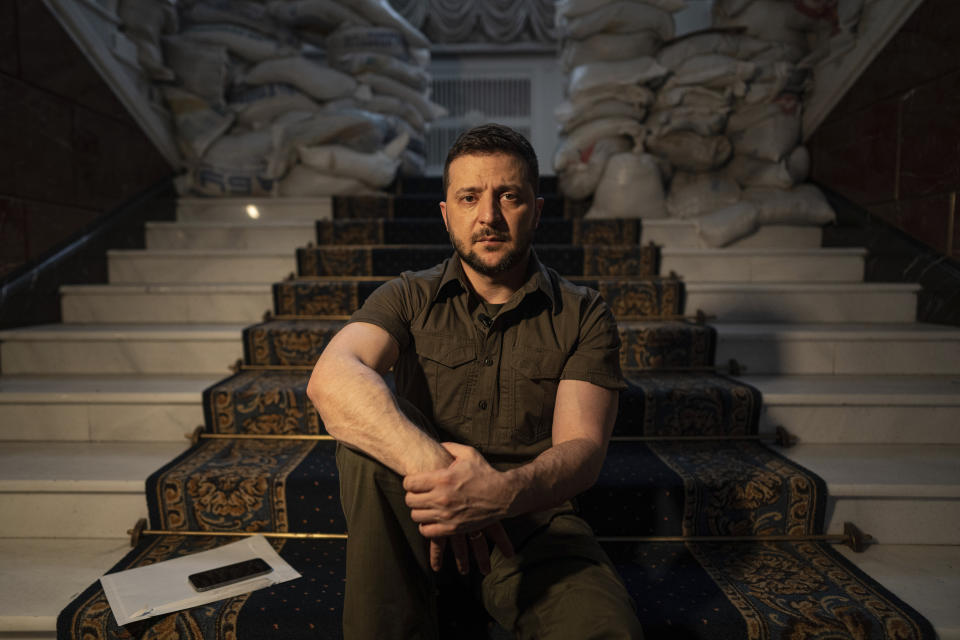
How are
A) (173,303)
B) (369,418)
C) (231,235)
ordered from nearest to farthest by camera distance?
1. (369,418)
2. (173,303)
3. (231,235)

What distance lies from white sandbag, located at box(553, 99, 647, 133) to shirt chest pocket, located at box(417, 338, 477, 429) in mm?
1979

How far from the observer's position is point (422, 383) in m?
1.09

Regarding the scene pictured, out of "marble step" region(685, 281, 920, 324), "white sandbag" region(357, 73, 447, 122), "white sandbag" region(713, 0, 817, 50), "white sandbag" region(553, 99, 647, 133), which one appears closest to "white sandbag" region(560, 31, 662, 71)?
"white sandbag" region(553, 99, 647, 133)

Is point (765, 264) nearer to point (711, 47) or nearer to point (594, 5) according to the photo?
point (711, 47)

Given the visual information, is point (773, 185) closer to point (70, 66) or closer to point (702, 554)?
point (702, 554)

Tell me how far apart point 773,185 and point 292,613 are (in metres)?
2.57

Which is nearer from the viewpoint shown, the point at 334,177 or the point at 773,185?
the point at 773,185

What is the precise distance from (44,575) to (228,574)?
42 centimetres

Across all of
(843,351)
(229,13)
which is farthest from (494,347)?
(229,13)

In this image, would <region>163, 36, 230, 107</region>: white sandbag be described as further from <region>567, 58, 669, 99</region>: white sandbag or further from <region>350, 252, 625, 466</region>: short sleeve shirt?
<region>350, 252, 625, 466</region>: short sleeve shirt

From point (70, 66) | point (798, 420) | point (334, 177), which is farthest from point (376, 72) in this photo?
point (798, 420)

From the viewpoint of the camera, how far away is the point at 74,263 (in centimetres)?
212

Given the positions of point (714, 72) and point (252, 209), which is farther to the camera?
point (252, 209)

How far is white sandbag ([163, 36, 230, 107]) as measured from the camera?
106 inches
